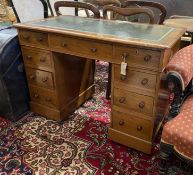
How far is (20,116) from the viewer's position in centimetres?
196

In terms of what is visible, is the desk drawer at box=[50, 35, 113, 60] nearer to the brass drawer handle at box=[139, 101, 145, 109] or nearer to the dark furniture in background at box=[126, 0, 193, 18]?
the brass drawer handle at box=[139, 101, 145, 109]

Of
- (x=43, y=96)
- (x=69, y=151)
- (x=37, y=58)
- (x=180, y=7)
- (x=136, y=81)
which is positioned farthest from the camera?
(x=180, y=7)

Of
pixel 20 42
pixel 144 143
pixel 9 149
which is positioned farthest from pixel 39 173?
pixel 20 42

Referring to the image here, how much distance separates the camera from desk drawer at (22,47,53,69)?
1.69m

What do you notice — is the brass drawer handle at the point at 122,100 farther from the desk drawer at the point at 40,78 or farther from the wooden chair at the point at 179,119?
the desk drawer at the point at 40,78

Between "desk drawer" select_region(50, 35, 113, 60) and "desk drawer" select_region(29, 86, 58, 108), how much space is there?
43 centimetres

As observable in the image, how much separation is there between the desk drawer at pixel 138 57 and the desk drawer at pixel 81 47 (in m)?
0.06

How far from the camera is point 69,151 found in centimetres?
160

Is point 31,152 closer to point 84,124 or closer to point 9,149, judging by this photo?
point 9,149

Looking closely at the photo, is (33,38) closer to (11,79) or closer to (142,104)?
(11,79)

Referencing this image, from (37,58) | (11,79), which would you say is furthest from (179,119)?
(11,79)

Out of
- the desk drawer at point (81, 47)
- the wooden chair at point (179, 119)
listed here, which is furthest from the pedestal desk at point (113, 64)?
the wooden chair at point (179, 119)

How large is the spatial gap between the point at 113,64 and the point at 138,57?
0.61 feet

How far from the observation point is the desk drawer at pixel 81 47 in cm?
139
